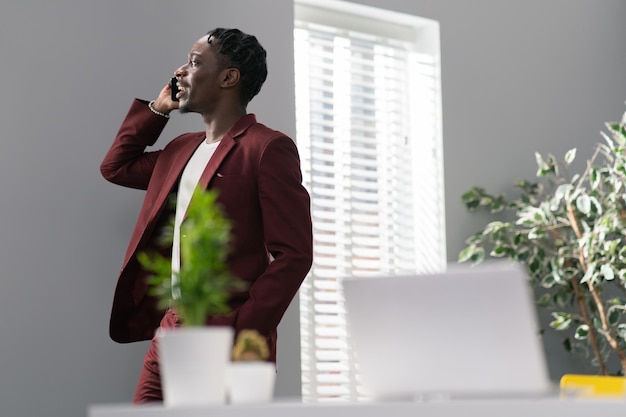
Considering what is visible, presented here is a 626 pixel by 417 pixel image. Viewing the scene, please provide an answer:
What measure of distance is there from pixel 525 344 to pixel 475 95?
126 inches

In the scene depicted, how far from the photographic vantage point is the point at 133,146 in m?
3.32

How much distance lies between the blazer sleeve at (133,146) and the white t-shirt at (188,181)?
0.23 metres

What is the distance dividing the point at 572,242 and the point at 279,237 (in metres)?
1.95

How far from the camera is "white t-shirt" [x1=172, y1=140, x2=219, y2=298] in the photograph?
293 centimetres

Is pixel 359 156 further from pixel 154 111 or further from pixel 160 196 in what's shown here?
pixel 160 196

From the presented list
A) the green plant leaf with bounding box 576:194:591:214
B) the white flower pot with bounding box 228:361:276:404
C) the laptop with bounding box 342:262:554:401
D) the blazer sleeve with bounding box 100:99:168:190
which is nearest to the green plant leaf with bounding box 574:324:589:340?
the green plant leaf with bounding box 576:194:591:214

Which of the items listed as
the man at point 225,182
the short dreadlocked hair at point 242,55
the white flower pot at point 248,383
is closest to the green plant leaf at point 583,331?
the man at point 225,182

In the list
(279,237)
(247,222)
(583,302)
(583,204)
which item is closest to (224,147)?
(247,222)

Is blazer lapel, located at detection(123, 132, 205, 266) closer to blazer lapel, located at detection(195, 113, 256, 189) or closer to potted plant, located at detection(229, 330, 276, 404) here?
blazer lapel, located at detection(195, 113, 256, 189)

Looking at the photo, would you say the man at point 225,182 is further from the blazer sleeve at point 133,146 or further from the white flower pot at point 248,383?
the white flower pot at point 248,383

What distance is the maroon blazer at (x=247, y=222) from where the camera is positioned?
279 cm

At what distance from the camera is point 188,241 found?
1.57 meters

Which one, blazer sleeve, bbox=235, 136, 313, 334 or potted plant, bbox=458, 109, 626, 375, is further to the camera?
potted plant, bbox=458, 109, 626, 375

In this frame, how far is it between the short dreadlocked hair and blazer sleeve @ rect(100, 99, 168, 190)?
33 centimetres
